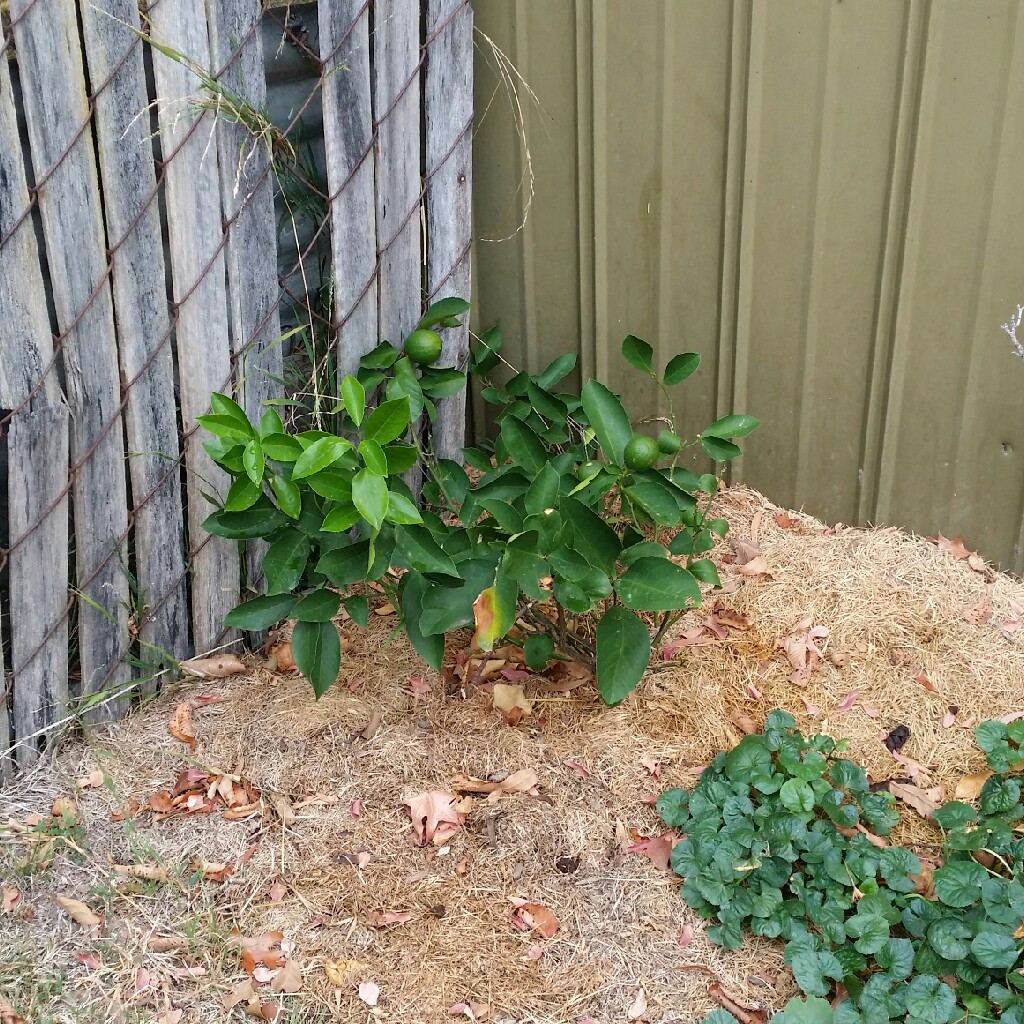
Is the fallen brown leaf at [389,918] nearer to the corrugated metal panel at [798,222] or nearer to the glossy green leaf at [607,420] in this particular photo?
the glossy green leaf at [607,420]

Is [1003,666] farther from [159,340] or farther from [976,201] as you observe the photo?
[159,340]

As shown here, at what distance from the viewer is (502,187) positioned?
335 cm

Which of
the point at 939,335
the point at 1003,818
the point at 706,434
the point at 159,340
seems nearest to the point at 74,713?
the point at 159,340

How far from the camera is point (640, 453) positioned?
8.04 ft

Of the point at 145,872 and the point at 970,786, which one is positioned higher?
the point at 970,786

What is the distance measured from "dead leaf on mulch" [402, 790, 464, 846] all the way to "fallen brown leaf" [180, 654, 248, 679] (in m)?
0.66

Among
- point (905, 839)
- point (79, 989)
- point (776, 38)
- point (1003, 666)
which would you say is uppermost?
point (776, 38)

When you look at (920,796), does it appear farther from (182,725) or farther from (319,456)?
(182,725)

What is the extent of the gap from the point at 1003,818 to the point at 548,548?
1096mm

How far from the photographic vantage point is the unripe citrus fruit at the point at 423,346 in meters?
2.91

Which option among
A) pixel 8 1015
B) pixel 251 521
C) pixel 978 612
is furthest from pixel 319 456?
pixel 978 612

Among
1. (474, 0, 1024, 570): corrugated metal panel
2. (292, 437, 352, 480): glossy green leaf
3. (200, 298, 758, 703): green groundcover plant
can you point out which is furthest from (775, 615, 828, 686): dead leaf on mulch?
(292, 437, 352, 480): glossy green leaf

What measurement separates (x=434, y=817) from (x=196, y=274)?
135cm

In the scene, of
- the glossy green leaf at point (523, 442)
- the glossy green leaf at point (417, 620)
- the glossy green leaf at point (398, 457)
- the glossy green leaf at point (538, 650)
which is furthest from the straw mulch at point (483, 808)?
the glossy green leaf at point (398, 457)
